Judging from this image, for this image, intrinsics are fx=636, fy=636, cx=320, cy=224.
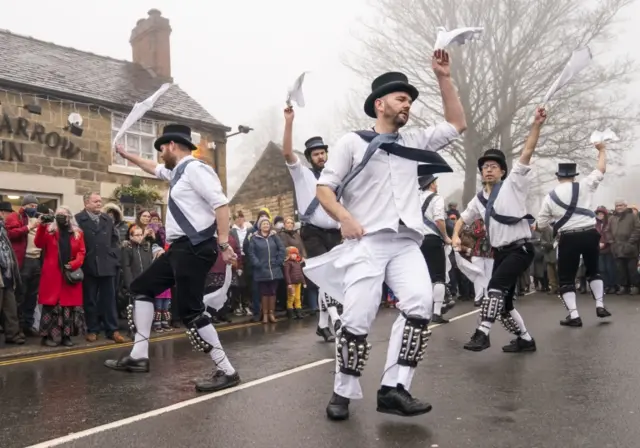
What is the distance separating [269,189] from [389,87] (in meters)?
25.8

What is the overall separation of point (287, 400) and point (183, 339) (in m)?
4.45

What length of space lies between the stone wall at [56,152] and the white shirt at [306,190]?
1094 centimetres

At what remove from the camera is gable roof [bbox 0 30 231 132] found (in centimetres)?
1667

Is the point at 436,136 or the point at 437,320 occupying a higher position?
the point at 436,136

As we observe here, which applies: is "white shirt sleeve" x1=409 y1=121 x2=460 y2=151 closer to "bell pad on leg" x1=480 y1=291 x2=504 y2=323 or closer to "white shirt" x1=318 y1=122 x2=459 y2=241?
"white shirt" x1=318 y1=122 x2=459 y2=241

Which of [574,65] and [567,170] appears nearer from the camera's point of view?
[574,65]

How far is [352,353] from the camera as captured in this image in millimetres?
3979

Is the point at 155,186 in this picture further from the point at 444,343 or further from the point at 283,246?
the point at 444,343

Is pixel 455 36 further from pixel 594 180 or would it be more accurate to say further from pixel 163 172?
pixel 594 180

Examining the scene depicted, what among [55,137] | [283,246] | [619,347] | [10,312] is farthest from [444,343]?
[55,137]

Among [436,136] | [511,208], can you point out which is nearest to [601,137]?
[511,208]

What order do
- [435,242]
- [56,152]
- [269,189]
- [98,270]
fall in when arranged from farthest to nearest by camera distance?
[269,189]
[56,152]
[435,242]
[98,270]

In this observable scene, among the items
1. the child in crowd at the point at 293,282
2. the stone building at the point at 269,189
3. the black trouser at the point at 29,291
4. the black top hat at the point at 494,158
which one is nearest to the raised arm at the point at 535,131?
the black top hat at the point at 494,158

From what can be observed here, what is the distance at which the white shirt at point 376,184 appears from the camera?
415 cm
